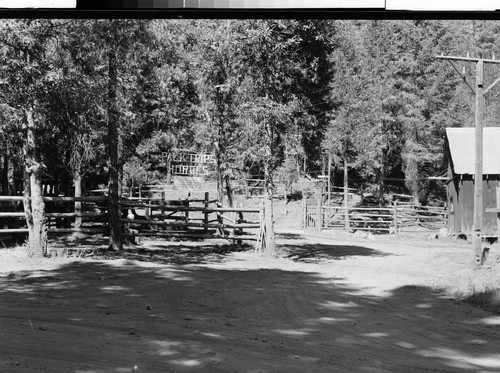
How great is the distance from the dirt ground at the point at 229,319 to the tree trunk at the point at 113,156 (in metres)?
0.67

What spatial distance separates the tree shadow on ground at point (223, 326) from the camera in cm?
401

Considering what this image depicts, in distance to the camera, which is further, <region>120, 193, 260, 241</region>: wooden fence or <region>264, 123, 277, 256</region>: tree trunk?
<region>120, 193, 260, 241</region>: wooden fence

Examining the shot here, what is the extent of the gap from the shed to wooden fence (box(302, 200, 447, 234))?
2.87ft

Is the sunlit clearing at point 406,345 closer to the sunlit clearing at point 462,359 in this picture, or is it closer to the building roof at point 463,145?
the sunlit clearing at point 462,359

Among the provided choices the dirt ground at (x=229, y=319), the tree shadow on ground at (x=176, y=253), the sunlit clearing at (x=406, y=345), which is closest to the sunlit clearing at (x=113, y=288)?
the dirt ground at (x=229, y=319)

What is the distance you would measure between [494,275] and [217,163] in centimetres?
763

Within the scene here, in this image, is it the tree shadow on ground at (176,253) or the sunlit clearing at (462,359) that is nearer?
the sunlit clearing at (462,359)

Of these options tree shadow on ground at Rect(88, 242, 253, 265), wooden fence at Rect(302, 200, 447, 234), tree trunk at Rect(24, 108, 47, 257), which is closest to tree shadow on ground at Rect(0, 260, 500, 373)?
tree trunk at Rect(24, 108, 47, 257)

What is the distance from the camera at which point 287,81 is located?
1102 cm

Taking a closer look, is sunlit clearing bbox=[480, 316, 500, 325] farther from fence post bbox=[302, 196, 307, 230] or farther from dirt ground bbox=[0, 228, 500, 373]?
fence post bbox=[302, 196, 307, 230]

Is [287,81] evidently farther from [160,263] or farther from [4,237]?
[4,237]

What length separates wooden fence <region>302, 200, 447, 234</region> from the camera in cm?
1606

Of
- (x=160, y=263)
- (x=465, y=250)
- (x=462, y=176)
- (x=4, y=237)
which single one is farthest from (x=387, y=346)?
(x=462, y=176)

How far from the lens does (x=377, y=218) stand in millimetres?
16797
